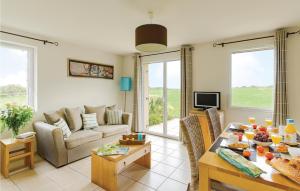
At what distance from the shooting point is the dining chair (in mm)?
1340

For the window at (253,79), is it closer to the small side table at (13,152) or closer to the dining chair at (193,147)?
the dining chair at (193,147)

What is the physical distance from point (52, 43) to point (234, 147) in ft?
12.3

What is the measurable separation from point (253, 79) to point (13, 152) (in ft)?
14.9

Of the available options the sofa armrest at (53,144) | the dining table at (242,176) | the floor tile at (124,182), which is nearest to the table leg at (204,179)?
the dining table at (242,176)

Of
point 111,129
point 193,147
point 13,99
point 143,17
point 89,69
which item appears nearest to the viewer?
point 193,147

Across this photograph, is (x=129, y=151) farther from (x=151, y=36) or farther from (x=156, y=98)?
(x=156, y=98)

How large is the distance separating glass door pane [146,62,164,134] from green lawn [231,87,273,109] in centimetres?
178

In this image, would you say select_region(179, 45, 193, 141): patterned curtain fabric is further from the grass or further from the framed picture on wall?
the grass

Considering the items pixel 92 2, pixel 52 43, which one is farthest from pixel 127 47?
pixel 92 2

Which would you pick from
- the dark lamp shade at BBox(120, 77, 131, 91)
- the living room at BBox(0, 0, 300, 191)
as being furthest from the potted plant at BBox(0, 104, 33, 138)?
the dark lamp shade at BBox(120, 77, 131, 91)

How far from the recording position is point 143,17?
7.90 ft

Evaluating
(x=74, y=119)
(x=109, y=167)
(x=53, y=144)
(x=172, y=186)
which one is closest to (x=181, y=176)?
(x=172, y=186)

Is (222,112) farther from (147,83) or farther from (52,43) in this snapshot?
(52,43)

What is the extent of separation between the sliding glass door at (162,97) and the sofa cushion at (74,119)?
195 centimetres
